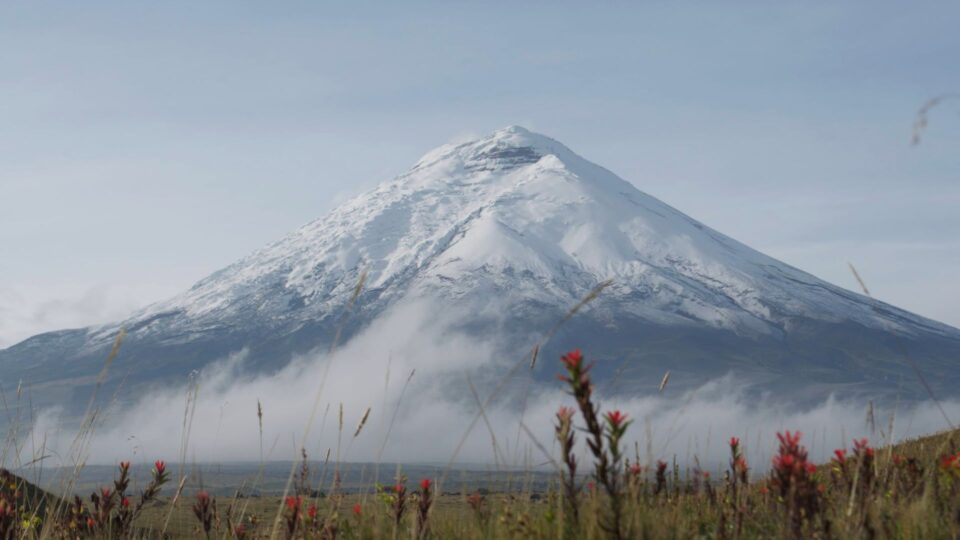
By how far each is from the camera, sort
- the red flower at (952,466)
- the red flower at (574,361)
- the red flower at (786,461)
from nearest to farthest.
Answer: the red flower at (574,361), the red flower at (786,461), the red flower at (952,466)

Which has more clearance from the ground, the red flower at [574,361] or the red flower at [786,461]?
the red flower at [574,361]

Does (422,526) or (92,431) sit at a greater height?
(92,431)

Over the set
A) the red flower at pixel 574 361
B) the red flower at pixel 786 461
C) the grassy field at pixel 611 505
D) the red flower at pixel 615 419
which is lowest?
the grassy field at pixel 611 505

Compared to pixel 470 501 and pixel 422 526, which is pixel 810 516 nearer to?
pixel 422 526

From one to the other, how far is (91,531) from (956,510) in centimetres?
500

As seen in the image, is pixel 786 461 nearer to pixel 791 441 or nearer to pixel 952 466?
pixel 791 441

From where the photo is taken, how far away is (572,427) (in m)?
3.69

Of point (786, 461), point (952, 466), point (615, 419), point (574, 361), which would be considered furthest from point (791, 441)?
point (952, 466)

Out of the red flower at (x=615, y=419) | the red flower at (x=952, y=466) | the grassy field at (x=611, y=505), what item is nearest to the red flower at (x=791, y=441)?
the grassy field at (x=611, y=505)

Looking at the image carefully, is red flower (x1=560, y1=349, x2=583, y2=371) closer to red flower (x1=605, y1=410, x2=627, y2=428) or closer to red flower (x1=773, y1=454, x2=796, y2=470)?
red flower (x1=605, y1=410, x2=627, y2=428)

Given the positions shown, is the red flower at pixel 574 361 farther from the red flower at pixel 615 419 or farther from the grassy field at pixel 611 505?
the red flower at pixel 615 419

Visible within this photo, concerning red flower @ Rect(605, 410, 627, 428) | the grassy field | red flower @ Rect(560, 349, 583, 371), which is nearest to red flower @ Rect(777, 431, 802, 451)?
the grassy field

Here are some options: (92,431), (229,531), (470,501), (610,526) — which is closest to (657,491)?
(470,501)

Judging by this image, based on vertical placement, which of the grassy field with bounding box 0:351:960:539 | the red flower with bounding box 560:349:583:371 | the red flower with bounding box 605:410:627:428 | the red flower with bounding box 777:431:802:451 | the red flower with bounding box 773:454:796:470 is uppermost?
the red flower with bounding box 560:349:583:371
